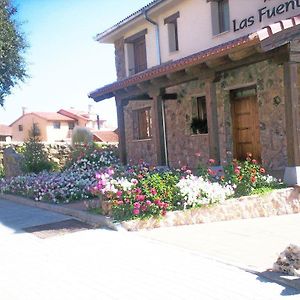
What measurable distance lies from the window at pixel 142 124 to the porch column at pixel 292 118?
848 centimetres

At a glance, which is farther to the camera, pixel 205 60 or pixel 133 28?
pixel 133 28

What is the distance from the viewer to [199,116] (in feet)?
46.1

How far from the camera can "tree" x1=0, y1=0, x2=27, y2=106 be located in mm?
15375

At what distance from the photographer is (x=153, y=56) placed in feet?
50.9

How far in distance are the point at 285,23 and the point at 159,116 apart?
522 centimetres

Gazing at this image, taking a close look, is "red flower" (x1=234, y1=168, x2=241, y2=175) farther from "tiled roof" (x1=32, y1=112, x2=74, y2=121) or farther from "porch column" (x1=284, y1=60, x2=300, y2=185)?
"tiled roof" (x1=32, y1=112, x2=74, y2=121)

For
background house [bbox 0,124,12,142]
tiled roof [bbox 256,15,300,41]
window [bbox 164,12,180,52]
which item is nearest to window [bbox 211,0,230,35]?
window [bbox 164,12,180,52]

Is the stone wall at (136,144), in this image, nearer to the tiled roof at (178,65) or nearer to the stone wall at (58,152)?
the tiled roof at (178,65)

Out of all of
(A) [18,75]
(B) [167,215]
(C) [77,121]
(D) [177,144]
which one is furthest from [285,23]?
(C) [77,121]

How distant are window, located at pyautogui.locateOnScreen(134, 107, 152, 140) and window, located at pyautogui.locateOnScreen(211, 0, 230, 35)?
4579 millimetres

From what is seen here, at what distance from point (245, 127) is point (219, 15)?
135 inches

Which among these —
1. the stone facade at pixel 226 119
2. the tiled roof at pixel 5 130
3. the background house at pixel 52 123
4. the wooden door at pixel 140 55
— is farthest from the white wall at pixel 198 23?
the tiled roof at pixel 5 130

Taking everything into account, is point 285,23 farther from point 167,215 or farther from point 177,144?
point 177,144

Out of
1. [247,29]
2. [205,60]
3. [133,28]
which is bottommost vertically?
[205,60]
